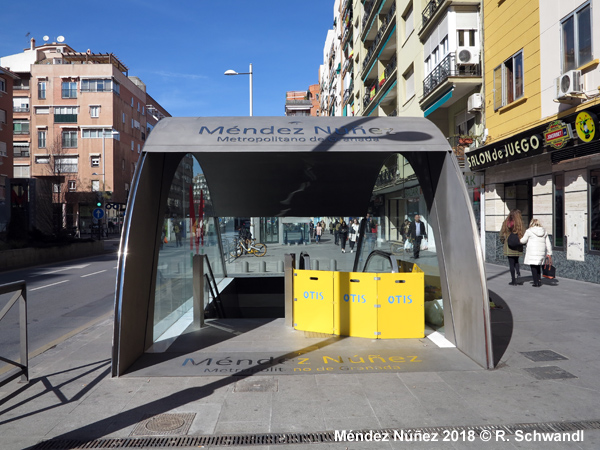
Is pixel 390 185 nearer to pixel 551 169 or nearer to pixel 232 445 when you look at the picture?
pixel 551 169

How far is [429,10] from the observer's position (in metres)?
22.1

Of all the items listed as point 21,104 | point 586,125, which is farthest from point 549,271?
point 21,104

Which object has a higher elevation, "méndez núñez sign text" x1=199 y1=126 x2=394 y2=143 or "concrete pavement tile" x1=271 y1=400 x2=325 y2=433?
"méndez núñez sign text" x1=199 y1=126 x2=394 y2=143

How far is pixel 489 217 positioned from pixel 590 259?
5755mm

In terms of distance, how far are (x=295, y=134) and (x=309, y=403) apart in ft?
10.7

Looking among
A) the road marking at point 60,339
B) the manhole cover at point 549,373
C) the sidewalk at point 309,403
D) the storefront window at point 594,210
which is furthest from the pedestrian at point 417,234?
the storefront window at point 594,210

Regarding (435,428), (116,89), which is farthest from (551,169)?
(116,89)

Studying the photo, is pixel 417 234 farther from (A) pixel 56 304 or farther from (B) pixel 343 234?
(A) pixel 56 304

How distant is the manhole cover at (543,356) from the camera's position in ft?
19.8

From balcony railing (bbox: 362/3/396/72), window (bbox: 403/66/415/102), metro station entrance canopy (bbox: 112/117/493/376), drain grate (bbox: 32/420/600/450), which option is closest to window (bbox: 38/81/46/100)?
balcony railing (bbox: 362/3/396/72)

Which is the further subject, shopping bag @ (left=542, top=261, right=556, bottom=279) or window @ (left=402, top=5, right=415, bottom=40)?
window @ (left=402, top=5, right=415, bottom=40)

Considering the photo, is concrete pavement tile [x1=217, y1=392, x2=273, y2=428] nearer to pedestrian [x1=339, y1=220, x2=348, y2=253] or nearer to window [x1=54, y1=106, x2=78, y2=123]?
pedestrian [x1=339, y1=220, x2=348, y2=253]

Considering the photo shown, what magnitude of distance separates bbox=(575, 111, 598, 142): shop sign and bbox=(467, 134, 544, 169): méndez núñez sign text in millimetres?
1726

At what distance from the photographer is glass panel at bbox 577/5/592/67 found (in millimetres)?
11953
